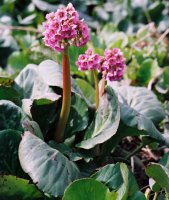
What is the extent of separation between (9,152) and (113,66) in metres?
0.40

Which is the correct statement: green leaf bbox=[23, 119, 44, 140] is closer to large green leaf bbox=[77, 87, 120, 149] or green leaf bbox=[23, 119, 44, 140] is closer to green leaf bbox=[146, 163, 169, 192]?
large green leaf bbox=[77, 87, 120, 149]

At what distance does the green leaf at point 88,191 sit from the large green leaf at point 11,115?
0.36 m

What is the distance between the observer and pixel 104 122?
1441 mm

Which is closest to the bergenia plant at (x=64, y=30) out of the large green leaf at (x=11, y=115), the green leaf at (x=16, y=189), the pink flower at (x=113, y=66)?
the pink flower at (x=113, y=66)

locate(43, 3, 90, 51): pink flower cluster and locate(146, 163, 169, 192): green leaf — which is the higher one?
locate(43, 3, 90, 51): pink flower cluster

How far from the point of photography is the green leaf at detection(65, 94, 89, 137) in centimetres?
154

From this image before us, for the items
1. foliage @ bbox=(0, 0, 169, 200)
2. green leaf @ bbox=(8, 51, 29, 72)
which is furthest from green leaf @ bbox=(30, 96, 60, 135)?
green leaf @ bbox=(8, 51, 29, 72)

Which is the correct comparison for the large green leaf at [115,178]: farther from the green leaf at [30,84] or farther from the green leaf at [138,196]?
the green leaf at [30,84]

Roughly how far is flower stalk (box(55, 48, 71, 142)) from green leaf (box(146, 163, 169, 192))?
1.13 ft

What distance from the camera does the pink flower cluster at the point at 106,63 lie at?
1.40 metres

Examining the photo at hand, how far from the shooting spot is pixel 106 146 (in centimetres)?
154

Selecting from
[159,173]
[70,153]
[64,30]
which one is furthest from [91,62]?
[159,173]

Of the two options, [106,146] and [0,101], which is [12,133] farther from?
[106,146]

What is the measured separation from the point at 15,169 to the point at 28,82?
418 mm
